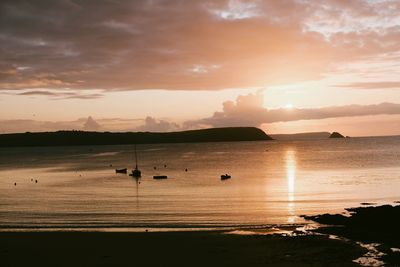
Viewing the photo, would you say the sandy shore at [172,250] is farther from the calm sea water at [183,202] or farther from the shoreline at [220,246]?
the calm sea water at [183,202]

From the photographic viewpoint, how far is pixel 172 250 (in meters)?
31.0

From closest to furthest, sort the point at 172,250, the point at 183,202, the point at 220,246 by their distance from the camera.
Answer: the point at 172,250 → the point at 220,246 → the point at 183,202

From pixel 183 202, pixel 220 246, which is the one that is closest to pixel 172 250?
pixel 220 246

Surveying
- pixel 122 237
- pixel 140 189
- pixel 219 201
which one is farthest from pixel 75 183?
pixel 122 237

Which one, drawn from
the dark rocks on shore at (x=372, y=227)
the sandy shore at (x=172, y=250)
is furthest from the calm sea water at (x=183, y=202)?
the sandy shore at (x=172, y=250)

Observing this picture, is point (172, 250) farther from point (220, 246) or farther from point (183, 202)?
point (183, 202)

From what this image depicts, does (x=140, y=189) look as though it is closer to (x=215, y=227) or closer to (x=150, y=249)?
(x=215, y=227)

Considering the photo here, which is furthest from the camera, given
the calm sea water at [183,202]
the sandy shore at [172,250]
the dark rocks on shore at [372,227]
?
the calm sea water at [183,202]

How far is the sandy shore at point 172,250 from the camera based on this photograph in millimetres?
27609

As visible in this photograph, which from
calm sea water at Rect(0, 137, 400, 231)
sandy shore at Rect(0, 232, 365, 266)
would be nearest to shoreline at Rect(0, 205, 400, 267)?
sandy shore at Rect(0, 232, 365, 266)

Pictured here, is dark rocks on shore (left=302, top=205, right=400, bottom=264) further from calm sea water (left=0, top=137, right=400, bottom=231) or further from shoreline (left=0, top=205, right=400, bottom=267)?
calm sea water (left=0, top=137, right=400, bottom=231)

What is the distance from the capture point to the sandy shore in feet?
90.6

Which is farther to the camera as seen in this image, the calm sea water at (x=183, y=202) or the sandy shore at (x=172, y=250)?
the calm sea water at (x=183, y=202)

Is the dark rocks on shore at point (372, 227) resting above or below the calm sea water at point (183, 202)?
above
